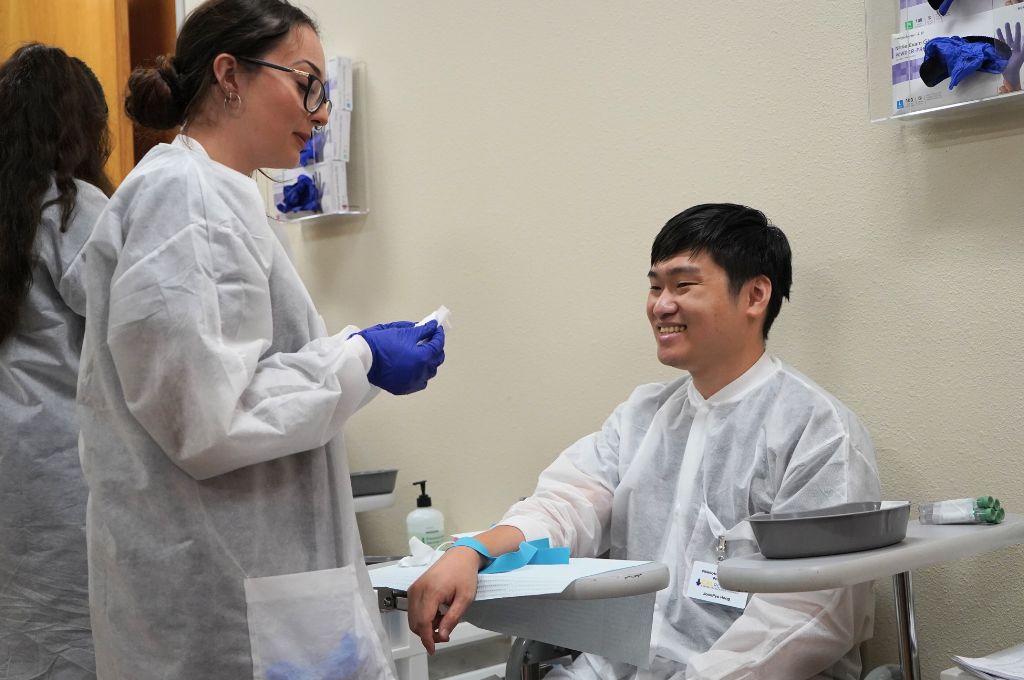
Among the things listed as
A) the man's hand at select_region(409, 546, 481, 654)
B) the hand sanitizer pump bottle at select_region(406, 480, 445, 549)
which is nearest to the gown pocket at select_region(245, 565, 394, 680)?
the man's hand at select_region(409, 546, 481, 654)

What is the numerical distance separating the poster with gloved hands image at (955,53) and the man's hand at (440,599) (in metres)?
1.19

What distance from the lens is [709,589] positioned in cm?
181

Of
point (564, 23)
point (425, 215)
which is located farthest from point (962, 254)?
point (425, 215)

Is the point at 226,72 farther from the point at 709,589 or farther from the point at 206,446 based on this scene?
the point at 709,589

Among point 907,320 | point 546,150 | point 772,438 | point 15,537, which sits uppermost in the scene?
point 546,150

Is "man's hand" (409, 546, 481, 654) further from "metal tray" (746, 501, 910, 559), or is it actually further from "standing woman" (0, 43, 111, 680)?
"standing woman" (0, 43, 111, 680)

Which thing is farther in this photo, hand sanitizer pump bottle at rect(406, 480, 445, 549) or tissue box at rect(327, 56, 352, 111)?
tissue box at rect(327, 56, 352, 111)

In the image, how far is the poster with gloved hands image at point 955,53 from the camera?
1.80 meters

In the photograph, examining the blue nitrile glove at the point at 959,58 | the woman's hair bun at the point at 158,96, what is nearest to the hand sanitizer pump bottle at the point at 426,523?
the woman's hair bun at the point at 158,96

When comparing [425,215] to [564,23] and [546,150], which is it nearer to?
[546,150]

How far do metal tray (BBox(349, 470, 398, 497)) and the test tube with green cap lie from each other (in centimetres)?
160

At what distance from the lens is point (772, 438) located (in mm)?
1838

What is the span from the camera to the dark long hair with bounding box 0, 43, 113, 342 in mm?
1863

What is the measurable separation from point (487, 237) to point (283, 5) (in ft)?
4.71
